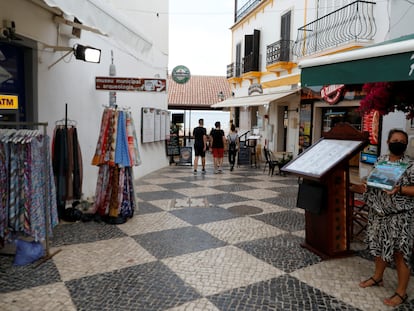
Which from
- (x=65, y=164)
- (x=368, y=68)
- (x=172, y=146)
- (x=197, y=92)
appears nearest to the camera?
(x=368, y=68)

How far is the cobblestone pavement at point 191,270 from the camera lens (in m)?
3.45

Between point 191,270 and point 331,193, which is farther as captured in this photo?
point 331,193

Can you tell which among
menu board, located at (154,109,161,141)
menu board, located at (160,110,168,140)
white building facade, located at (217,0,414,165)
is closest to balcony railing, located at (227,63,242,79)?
white building facade, located at (217,0,414,165)

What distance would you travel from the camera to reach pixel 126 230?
558 centimetres

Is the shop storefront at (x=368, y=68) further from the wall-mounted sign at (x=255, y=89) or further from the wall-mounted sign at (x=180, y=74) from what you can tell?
the wall-mounted sign at (x=255, y=89)

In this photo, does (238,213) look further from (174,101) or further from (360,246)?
(174,101)

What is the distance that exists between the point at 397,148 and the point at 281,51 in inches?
434

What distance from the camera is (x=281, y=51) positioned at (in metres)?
13.8

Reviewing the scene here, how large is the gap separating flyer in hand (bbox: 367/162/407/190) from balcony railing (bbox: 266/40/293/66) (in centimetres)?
1072

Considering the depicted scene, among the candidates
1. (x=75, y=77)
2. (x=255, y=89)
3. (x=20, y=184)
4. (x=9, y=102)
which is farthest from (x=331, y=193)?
(x=255, y=89)

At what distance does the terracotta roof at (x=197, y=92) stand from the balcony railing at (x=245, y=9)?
22.3 feet

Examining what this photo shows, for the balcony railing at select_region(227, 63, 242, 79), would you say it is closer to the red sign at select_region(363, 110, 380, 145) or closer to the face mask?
the red sign at select_region(363, 110, 380, 145)

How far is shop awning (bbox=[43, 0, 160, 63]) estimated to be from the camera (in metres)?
4.20

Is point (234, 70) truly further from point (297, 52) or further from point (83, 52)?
point (83, 52)
